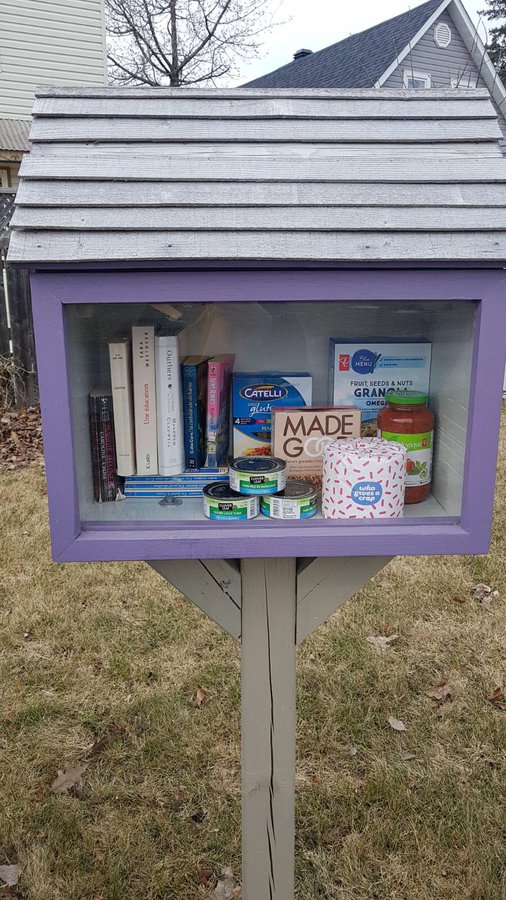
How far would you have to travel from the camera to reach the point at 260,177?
4.05ft

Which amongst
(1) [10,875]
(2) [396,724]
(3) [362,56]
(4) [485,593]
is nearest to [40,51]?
(3) [362,56]

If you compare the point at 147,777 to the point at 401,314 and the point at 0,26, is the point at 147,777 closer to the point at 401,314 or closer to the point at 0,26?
the point at 401,314

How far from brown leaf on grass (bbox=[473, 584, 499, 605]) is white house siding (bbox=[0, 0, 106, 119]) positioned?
32.4 feet

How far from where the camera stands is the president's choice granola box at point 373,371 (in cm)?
149

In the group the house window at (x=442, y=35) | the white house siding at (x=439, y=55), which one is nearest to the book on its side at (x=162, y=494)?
the white house siding at (x=439, y=55)

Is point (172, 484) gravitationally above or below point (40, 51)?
below

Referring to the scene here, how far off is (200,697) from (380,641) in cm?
78

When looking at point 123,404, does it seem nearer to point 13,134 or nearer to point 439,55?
point 13,134

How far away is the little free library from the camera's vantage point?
1.20 m

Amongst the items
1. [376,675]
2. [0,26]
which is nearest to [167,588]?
[376,675]

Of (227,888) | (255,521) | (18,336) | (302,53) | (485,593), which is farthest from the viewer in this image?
(302,53)

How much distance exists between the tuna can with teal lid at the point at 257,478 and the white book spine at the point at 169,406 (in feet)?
0.46

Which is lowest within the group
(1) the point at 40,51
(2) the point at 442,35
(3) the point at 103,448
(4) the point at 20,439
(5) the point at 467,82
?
(4) the point at 20,439

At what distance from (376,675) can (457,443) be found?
1.61 meters
